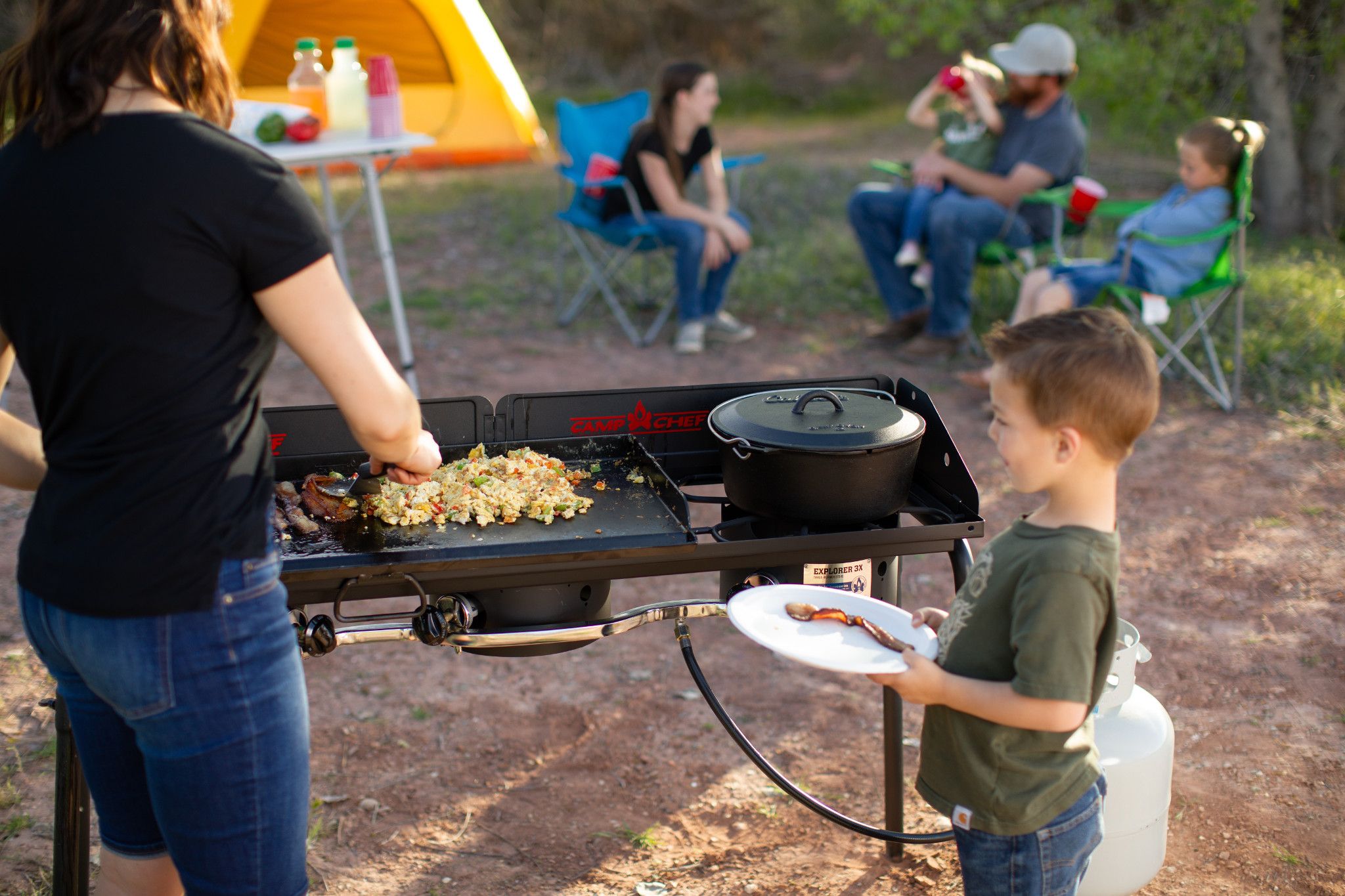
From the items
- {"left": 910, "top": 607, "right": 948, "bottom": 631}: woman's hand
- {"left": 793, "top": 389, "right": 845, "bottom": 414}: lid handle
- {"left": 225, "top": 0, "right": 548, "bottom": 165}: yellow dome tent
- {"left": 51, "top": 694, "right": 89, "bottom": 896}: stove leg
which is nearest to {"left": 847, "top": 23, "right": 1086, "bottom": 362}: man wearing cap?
A: {"left": 793, "top": 389, "right": 845, "bottom": 414}: lid handle

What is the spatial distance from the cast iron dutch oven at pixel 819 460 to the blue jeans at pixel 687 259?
12.8 ft

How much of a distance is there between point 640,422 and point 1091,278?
3317 mm

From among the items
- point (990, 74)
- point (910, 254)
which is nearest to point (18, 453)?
point (910, 254)

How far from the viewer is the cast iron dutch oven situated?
79.2 inches

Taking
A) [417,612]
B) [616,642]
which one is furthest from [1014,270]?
[417,612]

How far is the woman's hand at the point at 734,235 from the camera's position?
19.7 ft

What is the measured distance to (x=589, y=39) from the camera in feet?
51.0

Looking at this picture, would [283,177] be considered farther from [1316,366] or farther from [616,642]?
[1316,366]

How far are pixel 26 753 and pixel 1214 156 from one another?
4755 mm

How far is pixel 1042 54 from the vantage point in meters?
5.49

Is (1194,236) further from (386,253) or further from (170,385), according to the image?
(170,385)

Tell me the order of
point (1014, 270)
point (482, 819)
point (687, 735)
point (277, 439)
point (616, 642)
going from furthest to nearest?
1. point (1014, 270)
2. point (616, 642)
3. point (687, 735)
4. point (482, 819)
5. point (277, 439)

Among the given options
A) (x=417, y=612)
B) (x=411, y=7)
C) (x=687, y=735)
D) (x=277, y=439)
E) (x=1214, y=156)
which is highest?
(x=411, y=7)

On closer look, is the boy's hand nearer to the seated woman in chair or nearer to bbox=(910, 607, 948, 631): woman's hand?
bbox=(910, 607, 948, 631): woman's hand
